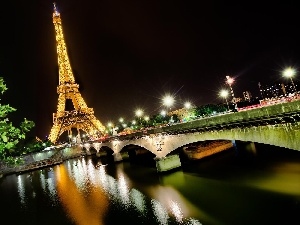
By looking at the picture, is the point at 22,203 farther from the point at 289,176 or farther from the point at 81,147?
the point at 81,147

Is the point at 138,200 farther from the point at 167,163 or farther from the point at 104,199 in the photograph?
the point at 167,163

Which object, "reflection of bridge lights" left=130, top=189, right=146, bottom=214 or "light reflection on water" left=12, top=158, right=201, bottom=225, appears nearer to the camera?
"light reflection on water" left=12, top=158, right=201, bottom=225

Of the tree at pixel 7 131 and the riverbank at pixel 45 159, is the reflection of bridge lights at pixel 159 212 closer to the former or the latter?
the tree at pixel 7 131

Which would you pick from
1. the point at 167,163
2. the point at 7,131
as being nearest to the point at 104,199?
the point at 167,163

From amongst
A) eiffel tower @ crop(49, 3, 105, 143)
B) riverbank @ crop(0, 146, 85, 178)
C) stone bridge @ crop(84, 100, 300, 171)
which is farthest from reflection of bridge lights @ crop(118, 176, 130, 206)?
eiffel tower @ crop(49, 3, 105, 143)

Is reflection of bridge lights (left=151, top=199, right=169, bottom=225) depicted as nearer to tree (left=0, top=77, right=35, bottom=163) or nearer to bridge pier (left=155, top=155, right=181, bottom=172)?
bridge pier (left=155, top=155, right=181, bottom=172)

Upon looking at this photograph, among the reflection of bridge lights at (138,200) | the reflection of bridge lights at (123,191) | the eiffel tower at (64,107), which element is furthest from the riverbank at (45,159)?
the reflection of bridge lights at (138,200)
